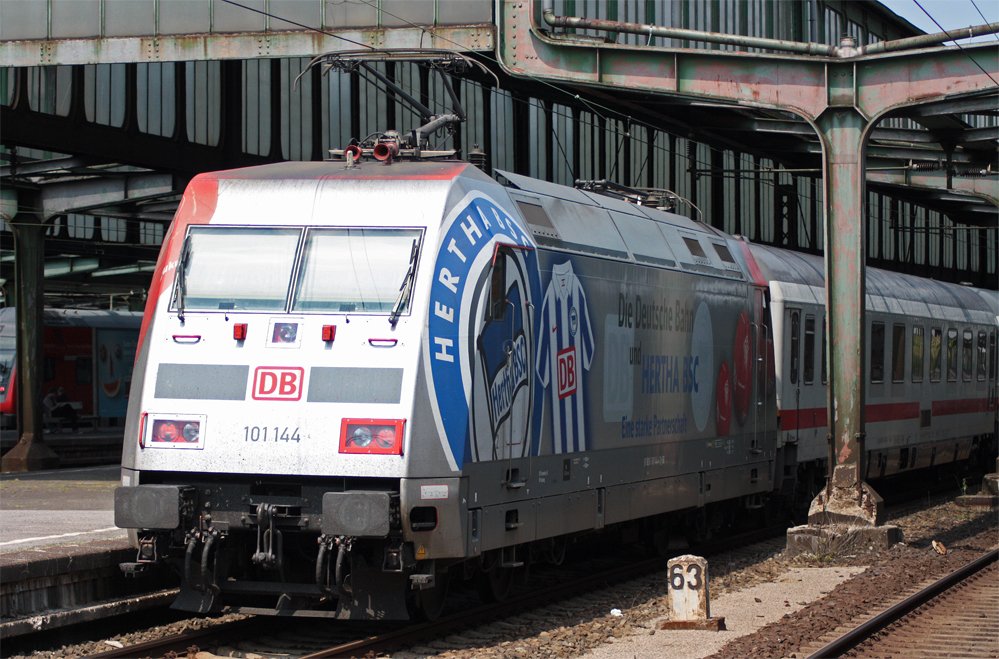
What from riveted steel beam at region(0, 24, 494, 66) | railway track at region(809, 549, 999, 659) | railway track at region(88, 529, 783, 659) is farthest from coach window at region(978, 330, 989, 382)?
railway track at region(88, 529, 783, 659)

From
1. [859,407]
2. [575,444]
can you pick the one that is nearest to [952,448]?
[859,407]

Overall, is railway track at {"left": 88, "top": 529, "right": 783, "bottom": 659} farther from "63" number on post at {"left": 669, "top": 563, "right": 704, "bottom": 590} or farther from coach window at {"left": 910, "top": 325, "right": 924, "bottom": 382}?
coach window at {"left": 910, "top": 325, "right": 924, "bottom": 382}

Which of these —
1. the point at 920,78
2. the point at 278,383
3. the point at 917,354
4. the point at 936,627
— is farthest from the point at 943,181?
the point at 278,383

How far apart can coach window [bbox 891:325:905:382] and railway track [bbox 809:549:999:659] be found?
8528mm

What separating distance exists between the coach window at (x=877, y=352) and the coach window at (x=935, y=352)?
279cm

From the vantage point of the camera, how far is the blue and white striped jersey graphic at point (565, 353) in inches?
466

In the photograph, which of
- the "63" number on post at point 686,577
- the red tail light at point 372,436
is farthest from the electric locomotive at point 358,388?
the "63" number on post at point 686,577

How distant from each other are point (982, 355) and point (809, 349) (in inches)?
399

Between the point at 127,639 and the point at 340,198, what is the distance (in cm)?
366

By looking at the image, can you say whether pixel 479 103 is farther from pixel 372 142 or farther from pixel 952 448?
pixel 372 142

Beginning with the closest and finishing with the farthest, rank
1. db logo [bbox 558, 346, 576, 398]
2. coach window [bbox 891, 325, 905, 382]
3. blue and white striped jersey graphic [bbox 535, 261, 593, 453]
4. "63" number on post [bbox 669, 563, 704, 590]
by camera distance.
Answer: "63" number on post [bbox 669, 563, 704, 590], blue and white striped jersey graphic [bbox 535, 261, 593, 453], db logo [bbox 558, 346, 576, 398], coach window [bbox 891, 325, 905, 382]

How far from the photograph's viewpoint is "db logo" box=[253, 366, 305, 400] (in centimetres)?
1022

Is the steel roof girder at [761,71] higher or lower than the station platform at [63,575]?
higher

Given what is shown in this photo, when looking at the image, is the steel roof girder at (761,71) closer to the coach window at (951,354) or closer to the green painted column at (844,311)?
the green painted column at (844,311)
